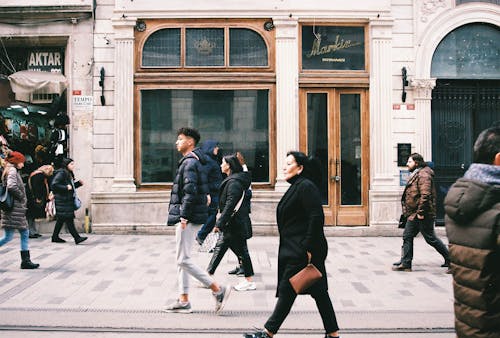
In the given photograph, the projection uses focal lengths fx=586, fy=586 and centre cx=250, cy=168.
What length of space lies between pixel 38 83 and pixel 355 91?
7.54 meters

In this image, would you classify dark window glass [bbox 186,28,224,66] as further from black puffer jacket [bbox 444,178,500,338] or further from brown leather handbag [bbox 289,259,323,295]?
black puffer jacket [bbox 444,178,500,338]

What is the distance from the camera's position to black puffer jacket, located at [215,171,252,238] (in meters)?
8.05

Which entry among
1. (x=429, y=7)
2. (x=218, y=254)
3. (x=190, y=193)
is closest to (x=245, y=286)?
(x=218, y=254)

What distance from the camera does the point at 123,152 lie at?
13.7 m

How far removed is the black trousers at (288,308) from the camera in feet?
17.5

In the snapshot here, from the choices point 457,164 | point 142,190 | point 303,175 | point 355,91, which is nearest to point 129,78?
point 142,190

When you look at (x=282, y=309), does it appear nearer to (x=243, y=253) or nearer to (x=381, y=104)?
(x=243, y=253)

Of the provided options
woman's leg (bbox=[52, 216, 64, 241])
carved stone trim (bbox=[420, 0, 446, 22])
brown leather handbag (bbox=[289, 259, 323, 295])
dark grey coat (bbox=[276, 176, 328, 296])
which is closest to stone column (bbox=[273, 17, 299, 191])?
carved stone trim (bbox=[420, 0, 446, 22])

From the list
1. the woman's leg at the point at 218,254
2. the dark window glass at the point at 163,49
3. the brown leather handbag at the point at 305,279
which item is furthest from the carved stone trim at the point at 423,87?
the brown leather handbag at the point at 305,279

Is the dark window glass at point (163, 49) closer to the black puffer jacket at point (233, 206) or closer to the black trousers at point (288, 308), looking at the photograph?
the black puffer jacket at point (233, 206)

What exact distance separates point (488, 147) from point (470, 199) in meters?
0.39

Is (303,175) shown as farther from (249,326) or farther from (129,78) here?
(129,78)

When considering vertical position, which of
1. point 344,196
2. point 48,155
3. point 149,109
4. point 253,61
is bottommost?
point 344,196

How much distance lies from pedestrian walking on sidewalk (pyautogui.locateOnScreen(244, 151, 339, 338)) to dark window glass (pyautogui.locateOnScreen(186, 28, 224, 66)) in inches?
349
